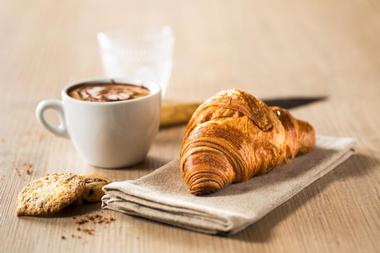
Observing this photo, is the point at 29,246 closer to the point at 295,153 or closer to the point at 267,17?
the point at 295,153

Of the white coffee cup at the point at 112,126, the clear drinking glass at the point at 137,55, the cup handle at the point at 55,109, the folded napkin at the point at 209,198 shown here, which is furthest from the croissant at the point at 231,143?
the clear drinking glass at the point at 137,55

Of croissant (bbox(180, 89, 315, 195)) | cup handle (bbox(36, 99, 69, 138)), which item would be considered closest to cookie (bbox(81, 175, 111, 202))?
croissant (bbox(180, 89, 315, 195))

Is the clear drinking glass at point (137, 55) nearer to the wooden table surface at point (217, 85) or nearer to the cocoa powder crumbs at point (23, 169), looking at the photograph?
the wooden table surface at point (217, 85)

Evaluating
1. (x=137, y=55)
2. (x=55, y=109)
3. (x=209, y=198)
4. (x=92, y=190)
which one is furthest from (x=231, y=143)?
(x=137, y=55)

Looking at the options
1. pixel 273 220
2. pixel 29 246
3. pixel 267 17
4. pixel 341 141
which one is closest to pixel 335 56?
pixel 267 17

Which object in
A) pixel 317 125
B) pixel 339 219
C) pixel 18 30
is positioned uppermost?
pixel 339 219

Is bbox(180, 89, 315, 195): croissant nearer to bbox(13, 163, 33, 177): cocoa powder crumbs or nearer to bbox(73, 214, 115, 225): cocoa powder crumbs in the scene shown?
bbox(73, 214, 115, 225): cocoa powder crumbs
